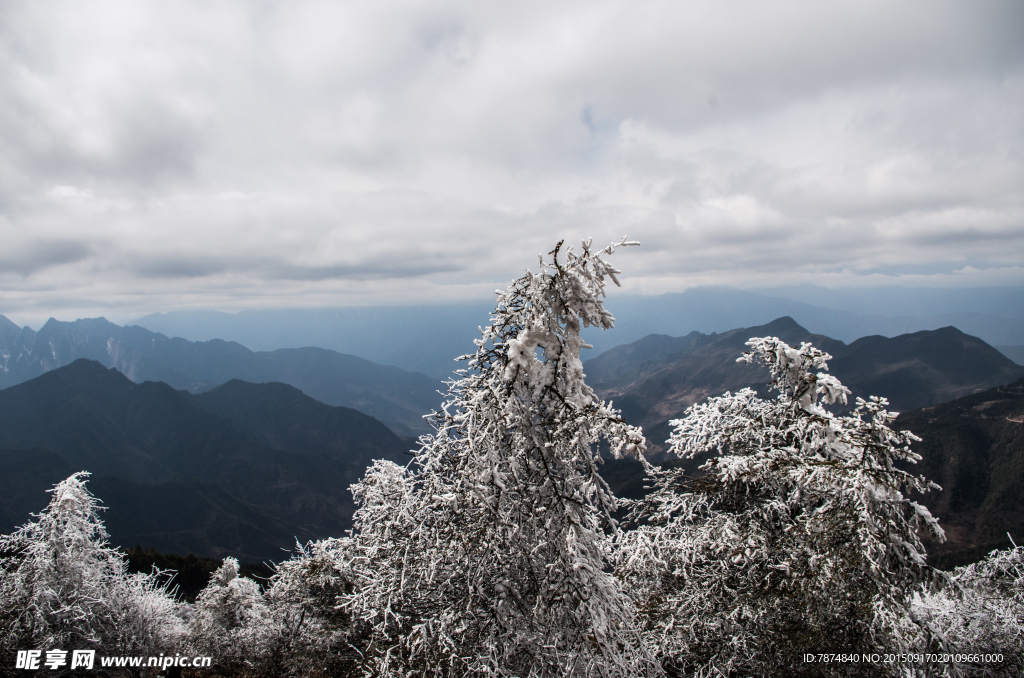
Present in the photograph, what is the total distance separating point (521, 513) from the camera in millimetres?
6664

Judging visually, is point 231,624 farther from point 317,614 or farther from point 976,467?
point 976,467

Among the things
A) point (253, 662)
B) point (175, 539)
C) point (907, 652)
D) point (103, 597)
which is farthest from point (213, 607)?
→ point (175, 539)

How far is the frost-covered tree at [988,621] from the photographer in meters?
9.67

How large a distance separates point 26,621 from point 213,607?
14456 mm

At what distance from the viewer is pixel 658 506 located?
1009 cm

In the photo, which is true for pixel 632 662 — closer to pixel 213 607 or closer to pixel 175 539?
pixel 213 607

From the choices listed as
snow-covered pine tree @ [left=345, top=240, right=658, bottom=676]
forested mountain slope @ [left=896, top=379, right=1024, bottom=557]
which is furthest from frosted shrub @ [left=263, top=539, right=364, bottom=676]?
forested mountain slope @ [left=896, top=379, right=1024, bottom=557]

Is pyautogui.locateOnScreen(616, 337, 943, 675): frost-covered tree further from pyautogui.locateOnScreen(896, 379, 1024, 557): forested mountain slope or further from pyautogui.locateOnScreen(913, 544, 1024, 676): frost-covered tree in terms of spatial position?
pyautogui.locateOnScreen(896, 379, 1024, 557): forested mountain slope

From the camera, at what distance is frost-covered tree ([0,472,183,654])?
42.8 feet

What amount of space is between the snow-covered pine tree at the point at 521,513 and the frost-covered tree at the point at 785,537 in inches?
96.7

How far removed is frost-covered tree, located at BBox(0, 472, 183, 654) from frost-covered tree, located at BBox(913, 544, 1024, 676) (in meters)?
21.9

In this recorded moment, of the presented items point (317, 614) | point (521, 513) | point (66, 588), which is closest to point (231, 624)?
point (66, 588)

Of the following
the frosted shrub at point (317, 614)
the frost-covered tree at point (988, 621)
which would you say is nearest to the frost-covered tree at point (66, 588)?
the frosted shrub at point (317, 614)

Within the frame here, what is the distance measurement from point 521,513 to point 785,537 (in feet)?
16.0
